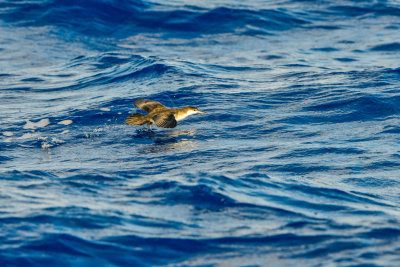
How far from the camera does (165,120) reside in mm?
9859

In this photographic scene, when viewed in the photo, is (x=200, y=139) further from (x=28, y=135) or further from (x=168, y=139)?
(x=28, y=135)

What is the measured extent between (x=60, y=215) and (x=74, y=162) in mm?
2533

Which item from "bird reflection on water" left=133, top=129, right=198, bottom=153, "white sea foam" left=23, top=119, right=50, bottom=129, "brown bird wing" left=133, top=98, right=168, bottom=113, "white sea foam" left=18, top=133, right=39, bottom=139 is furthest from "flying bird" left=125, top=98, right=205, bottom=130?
"white sea foam" left=23, top=119, right=50, bottom=129

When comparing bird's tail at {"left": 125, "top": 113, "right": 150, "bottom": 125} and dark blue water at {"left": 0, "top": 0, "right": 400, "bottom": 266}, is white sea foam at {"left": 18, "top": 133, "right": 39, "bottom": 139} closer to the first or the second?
dark blue water at {"left": 0, "top": 0, "right": 400, "bottom": 266}

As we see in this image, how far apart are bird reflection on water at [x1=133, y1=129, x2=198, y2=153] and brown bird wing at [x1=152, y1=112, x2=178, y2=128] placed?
37 cm

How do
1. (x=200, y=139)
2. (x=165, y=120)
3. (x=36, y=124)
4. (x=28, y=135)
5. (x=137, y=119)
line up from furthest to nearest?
(x=36, y=124)
(x=28, y=135)
(x=200, y=139)
(x=137, y=119)
(x=165, y=120)

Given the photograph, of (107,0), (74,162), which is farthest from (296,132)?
(107,0)

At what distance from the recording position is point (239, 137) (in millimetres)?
10461

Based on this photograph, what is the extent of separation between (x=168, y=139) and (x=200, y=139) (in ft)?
1.80

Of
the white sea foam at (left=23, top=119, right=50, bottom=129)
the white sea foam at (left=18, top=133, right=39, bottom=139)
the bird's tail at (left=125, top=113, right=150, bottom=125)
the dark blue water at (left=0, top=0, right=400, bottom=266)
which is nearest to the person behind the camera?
the dark blue water at (left=0, top=0, right=400, bottom=266)

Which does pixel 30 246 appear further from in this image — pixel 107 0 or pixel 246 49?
pixel 107 0

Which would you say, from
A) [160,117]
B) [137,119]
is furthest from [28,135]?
[160,117]

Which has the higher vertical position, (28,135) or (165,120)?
(165,120)

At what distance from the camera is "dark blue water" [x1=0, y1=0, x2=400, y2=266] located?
20.3 ft
